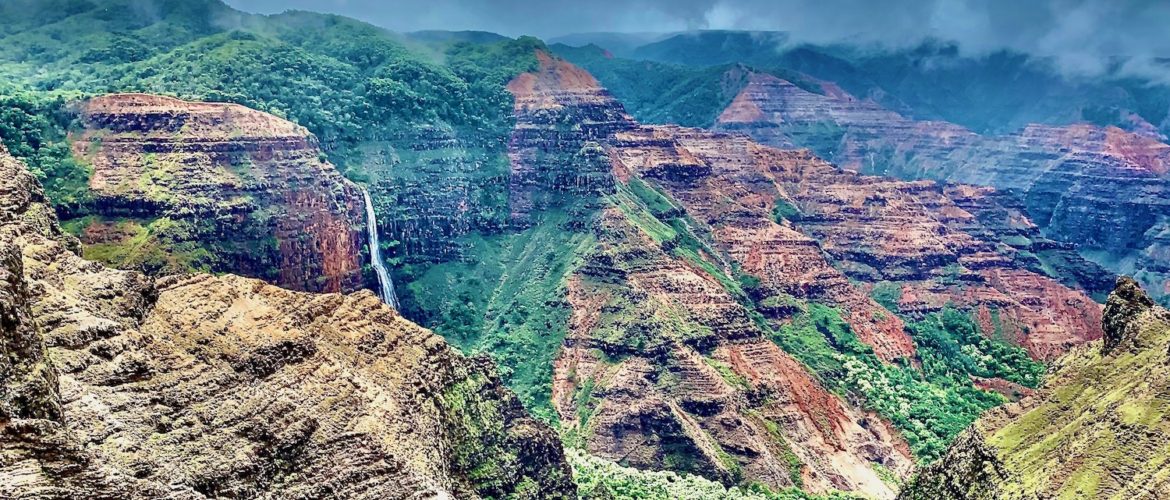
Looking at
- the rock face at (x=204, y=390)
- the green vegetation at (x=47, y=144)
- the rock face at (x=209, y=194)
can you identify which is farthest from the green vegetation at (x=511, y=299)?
the rock face at (x=204, y=390)

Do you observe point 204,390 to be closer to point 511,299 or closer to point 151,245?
point 151,245

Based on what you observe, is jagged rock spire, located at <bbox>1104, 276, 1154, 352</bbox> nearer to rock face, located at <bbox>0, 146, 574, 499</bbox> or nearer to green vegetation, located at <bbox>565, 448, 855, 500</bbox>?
green vegetation, located at <bbox>565, 448, 855, 500</bbox>

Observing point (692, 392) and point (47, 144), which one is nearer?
point (692, 392)

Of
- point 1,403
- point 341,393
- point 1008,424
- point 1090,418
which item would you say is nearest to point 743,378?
point 1008,424

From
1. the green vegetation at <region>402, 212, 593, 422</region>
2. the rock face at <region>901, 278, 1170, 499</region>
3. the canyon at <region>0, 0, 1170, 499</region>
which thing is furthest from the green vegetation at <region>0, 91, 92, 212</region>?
the rock face at <region>901, 278, 1170, 499</region>

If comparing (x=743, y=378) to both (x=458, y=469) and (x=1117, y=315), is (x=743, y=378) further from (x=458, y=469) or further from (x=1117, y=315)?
(x=458, y=469)

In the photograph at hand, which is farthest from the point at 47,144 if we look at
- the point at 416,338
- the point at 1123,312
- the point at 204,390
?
the point at 1123,312

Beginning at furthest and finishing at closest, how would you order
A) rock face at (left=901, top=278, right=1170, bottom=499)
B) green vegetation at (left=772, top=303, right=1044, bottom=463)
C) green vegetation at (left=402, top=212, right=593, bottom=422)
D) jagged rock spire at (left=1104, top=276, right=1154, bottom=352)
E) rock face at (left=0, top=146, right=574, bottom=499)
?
1. green vegetation at (left=402, top=212, right=593, bottom=422)
2. green vegetation at (left=772, top=303, right=1044, bottom=463)
3. jagged rock spire at (left=1104, top=276, right=1154, bottom=352)
4. rock face at (left=901, top=278, right=1170, bottom=499)
5. rock face at (left=0, top=146, right=574, bottom=499)
